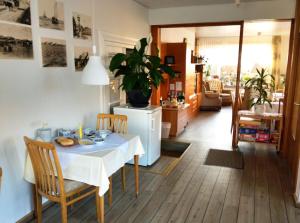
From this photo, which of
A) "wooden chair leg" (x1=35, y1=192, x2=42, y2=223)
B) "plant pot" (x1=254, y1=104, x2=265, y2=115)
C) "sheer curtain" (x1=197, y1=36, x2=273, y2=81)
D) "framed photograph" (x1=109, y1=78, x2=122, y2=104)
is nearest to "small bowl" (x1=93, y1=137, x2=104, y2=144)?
"wooden chair leg" (x1=35, y1=192, x2=42, y2=223)

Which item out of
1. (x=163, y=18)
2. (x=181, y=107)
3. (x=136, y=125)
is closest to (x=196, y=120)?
(x=181, y=107)

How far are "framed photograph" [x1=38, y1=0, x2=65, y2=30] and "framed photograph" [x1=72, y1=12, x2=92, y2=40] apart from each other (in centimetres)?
21

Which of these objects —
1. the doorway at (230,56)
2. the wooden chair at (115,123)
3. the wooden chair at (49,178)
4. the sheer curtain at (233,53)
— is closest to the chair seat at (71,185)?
the wooden chair at (49,178)

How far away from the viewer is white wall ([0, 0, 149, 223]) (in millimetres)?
2193

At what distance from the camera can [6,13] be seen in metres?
2.11

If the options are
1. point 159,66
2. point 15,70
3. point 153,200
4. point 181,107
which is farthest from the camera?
point 181,107

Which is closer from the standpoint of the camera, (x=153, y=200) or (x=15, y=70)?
(x=15, y=70)

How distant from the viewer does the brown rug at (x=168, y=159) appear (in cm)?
363

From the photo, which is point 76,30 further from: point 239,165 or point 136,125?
point 239,165

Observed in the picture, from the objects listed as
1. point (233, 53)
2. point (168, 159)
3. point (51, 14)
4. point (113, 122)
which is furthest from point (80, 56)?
point (233, 53)

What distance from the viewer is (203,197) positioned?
9.51 ft

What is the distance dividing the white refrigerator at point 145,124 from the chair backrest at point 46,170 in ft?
5.21

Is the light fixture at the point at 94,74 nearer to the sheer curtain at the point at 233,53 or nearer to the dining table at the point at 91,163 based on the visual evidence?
the dining table at the point at 91,163

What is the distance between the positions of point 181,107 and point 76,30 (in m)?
3.09
